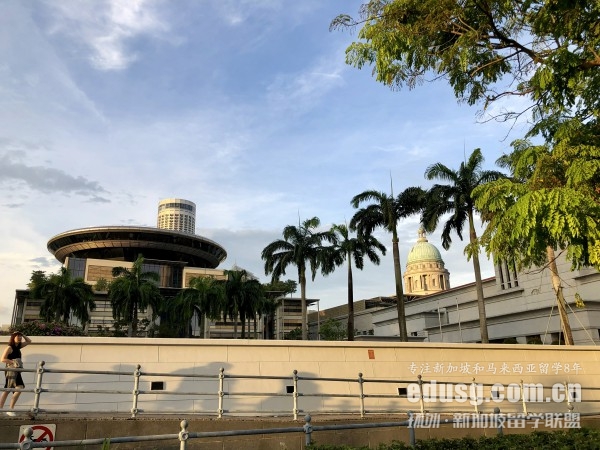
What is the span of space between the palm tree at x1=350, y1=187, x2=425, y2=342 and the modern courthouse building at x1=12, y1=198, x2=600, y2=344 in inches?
357

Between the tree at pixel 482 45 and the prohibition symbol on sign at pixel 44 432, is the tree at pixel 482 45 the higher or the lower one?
the higher one

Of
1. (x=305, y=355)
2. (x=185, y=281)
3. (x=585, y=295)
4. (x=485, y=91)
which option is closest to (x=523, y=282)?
(x=585, y=295)

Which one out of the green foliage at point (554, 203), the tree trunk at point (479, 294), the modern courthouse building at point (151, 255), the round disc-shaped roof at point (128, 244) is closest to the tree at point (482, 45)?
the green foliage at point (554, 203)

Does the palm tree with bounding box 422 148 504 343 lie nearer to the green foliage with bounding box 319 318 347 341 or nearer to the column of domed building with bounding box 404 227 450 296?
the green foliage with bounding box 319 318 347 341

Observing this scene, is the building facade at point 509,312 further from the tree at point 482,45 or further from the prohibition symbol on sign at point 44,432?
the prohibition symbol on sign at point 44,432

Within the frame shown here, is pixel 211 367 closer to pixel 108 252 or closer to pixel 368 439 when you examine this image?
pixel 368 439

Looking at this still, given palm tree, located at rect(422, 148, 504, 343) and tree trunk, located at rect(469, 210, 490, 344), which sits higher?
palm tree, located at rect(422, 148, 504, 343)

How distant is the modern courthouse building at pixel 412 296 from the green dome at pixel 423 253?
0.21m

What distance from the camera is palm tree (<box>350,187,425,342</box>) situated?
35.6m

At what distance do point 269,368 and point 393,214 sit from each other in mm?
24382

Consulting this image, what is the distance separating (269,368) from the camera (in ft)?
46.4

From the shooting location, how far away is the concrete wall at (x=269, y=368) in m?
12.7

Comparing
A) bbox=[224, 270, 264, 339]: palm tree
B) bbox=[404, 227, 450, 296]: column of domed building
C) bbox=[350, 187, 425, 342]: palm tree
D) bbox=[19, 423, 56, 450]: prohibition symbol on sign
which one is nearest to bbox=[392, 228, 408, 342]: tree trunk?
bbox=[350, 187, 425, 342]: palm tree

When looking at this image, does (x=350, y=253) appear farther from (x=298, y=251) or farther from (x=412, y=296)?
(x=412, y=296)
